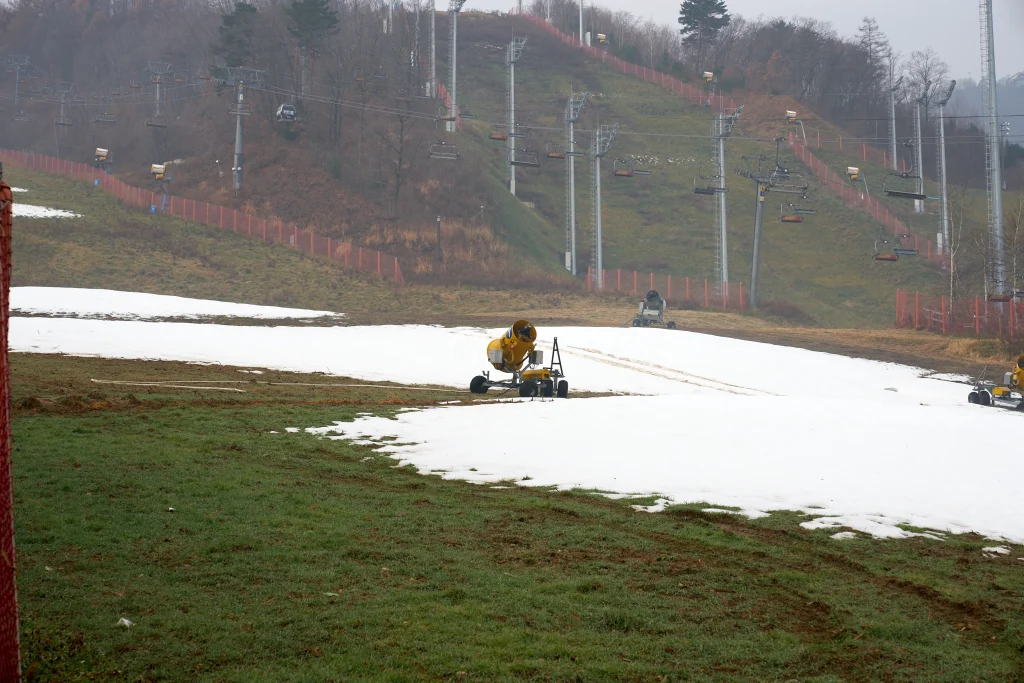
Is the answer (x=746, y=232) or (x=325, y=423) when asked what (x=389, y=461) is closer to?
(x=325, y=423)

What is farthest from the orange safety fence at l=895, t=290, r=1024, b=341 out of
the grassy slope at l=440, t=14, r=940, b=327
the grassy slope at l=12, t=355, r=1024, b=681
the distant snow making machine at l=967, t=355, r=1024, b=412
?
the grassy slope at l=12, t=355, r=1024, b=681

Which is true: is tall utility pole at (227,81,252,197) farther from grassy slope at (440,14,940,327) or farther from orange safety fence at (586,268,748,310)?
orange safety fence at (586,268,748,310)

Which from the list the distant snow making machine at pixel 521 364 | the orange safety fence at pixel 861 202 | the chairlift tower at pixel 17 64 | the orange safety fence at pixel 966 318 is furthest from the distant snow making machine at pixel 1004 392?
the chairlift tower at pixel 17 64

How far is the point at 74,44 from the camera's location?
136000 mm

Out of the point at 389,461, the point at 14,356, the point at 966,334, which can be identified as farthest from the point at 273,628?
the point at 966,334

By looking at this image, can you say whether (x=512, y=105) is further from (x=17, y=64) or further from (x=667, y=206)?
(x=17, y=64)

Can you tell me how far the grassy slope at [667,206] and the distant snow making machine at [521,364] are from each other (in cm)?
5800

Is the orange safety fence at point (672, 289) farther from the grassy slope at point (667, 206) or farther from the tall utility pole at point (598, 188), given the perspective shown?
the grassy slope at point (667, 206)

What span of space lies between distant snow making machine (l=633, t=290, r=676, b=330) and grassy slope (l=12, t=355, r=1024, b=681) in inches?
1507

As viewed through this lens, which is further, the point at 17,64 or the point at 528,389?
the point at 17,64

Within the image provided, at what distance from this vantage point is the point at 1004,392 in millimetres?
35094

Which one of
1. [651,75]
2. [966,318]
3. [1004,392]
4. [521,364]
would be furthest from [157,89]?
[1004,392]

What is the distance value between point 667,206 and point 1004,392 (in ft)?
232

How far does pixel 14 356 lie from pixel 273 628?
86.5ft
